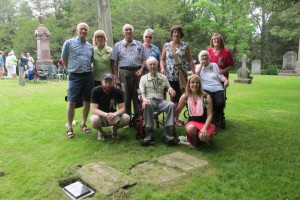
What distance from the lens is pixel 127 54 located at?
14.4ft

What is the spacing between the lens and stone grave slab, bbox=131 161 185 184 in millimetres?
2852

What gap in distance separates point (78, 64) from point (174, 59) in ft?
5.27

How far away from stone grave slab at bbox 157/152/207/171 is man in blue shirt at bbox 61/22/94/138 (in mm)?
1726

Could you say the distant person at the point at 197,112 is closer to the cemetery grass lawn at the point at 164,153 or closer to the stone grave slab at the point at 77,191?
the cemetery grass lawn at the point at 164,153

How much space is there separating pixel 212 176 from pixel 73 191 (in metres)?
1.47

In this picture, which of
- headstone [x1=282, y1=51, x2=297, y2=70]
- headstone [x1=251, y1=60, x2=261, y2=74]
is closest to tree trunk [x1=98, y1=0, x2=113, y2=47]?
headstone [x1=282, y1=51, x2=297, y2=70]

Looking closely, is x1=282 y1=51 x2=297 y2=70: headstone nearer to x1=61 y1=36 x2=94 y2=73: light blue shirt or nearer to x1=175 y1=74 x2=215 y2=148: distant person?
x1=175 y1=74 x2=215 y2=148: distant person

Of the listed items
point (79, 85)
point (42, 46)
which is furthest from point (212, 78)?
point (42, 46)

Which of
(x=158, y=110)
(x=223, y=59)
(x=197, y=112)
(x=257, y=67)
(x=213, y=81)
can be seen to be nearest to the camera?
(x=197, y=112)

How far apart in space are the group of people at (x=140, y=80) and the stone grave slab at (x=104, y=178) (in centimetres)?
103

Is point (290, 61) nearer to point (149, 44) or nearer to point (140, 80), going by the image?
point (149, 44)

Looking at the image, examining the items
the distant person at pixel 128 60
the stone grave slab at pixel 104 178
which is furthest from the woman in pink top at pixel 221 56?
the stone grave slab at pixel 104 178

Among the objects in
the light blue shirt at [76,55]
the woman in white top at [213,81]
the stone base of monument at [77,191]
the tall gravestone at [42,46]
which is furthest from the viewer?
the tall gravestone at [42,46]

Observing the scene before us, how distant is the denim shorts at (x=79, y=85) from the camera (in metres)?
4.24
